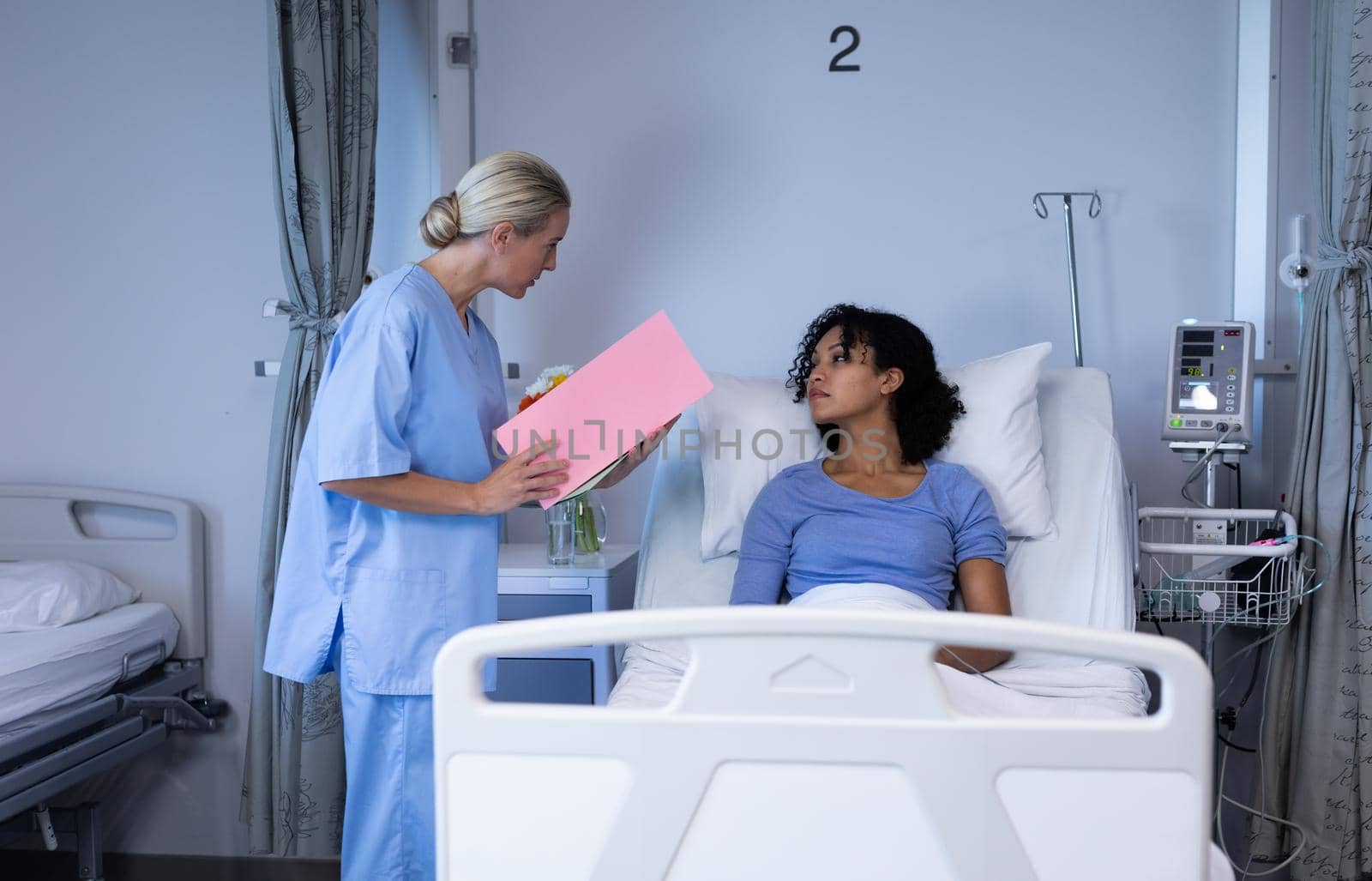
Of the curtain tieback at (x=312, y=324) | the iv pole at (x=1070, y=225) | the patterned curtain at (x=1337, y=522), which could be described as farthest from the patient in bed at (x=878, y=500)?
the curtain tieback at (x=312, y=324)

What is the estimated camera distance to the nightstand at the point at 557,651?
6.79 feet

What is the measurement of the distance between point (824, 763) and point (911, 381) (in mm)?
1238

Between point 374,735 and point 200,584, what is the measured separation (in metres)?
1.23

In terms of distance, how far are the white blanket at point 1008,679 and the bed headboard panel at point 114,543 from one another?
1301mm

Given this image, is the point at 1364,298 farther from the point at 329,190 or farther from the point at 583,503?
the point at 329,190

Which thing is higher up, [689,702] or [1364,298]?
[1364,298]

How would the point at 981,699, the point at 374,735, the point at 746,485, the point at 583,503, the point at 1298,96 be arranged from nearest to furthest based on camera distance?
the point at 981,699, the point at 374,735, the point at 746,485, the point at 583,503, the point at 1298,96

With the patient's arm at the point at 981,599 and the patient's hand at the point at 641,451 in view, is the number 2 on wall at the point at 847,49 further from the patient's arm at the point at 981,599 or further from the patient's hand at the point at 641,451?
the patient's arm at the point at 981,599

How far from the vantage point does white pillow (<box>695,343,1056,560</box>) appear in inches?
76.7

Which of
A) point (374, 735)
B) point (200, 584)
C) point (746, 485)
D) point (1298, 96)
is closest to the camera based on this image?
point (374, 735)

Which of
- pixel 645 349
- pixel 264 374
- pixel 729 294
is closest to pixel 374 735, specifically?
pixel 645 349

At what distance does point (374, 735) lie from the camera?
157 cm

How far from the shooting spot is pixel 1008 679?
1.64 metres

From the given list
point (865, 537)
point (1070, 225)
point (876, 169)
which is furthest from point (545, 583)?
point (1070, 225)
